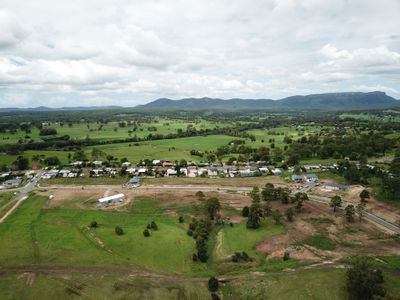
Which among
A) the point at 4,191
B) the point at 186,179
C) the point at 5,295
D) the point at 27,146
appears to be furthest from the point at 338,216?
the point at 27,146

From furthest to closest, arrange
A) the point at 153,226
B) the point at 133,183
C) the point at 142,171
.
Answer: the point at 142,171 < the point at 133,183 < the point at 153,226

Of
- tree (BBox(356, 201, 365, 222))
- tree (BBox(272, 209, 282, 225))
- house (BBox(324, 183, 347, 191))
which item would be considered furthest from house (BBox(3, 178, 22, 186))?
tree (BBox(356, 201, 365, 222))

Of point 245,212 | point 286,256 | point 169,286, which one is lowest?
point 169,286

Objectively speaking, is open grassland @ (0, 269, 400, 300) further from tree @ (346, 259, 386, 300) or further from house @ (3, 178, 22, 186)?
house @ (3, 178, 22, 186)

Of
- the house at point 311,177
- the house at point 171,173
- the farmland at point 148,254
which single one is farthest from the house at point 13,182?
the house at point 311,177

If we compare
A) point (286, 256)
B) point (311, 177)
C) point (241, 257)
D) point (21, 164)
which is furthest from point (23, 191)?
point (311, 177)

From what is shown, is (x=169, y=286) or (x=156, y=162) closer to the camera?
(x=169, y=286)

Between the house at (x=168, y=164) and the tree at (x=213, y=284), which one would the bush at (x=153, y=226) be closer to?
the tree at (x=213, y=284)

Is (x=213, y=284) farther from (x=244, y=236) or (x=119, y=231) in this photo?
(x=119, y=231)
